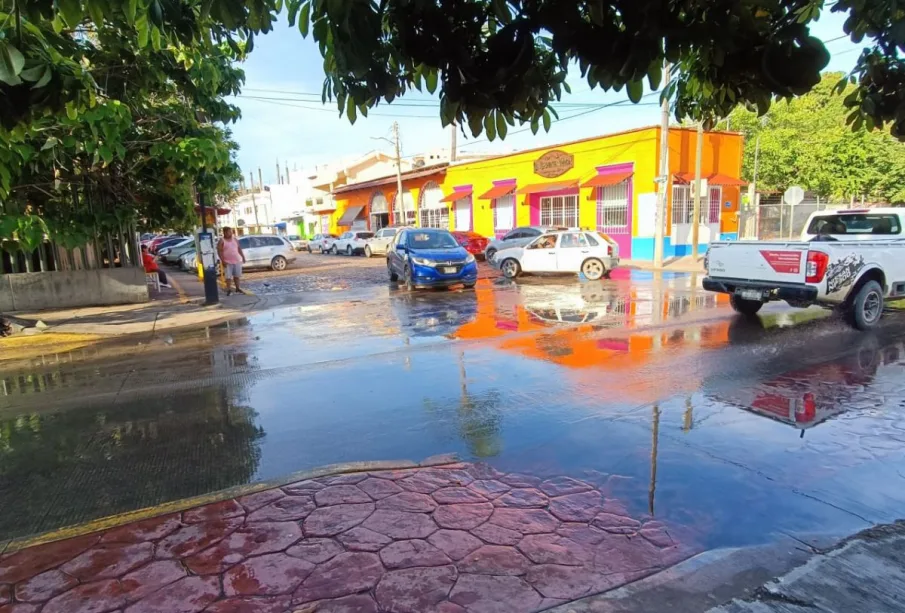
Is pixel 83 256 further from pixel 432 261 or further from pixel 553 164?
pixel 553 164

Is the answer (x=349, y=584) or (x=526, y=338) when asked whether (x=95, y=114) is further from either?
(x=349, y=584)

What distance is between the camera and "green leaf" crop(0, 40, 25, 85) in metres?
2.59

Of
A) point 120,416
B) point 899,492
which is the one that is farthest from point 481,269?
point 899,492

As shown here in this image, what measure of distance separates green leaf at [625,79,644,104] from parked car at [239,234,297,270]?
79.8 feet

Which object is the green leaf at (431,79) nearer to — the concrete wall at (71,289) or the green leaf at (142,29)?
the green leaf at (142,29)

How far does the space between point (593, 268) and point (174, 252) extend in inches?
973

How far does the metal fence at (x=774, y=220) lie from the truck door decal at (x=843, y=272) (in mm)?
19823

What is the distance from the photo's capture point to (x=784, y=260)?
348 inches

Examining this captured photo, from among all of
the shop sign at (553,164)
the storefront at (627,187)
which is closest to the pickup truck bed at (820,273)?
the storefront at (627,187)

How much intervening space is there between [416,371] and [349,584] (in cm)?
436

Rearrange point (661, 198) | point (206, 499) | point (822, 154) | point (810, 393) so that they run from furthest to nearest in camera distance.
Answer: point (822, 154) < point (661, 198) < point (810, 393) < point (206, 499)

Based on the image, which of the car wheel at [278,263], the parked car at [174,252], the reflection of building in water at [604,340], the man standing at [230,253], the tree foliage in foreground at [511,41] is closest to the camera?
the tree foliage in foreground at [511,41]

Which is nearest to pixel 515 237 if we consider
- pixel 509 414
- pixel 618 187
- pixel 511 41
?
pixel 618 187

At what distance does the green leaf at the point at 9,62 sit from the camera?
2590mm
